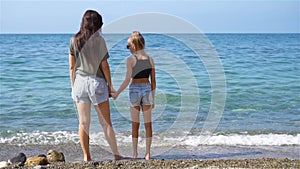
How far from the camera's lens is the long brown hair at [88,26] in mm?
4594

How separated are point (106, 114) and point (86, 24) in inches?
40.6

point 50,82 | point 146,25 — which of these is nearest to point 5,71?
point 50,82

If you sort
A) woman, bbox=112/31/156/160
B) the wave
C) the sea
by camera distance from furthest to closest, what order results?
1. the sea
2. the wave
3. woman, bbox=112/31/156/160

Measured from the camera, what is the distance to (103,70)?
15.4 feet

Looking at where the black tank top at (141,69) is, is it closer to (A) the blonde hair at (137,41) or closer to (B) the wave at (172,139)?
(A) the blonde hair at (137,41)

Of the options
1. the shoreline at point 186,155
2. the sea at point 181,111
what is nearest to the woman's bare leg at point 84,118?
the shoreline at point 186,155

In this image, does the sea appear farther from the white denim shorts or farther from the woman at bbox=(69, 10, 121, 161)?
the white denim shorts

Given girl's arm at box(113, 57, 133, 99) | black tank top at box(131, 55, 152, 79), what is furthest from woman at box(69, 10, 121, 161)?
black tank top at box(131, 55, 152, 79)

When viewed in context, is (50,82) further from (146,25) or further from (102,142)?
(146,25)

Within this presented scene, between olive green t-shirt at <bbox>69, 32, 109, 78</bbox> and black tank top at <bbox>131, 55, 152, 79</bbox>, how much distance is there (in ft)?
1.31

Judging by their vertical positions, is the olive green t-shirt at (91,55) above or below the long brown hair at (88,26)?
below

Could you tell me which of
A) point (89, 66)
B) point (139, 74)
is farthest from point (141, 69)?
point (89, 66)

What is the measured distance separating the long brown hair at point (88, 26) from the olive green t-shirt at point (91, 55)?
0.04 metres

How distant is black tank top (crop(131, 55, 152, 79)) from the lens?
492 cm
